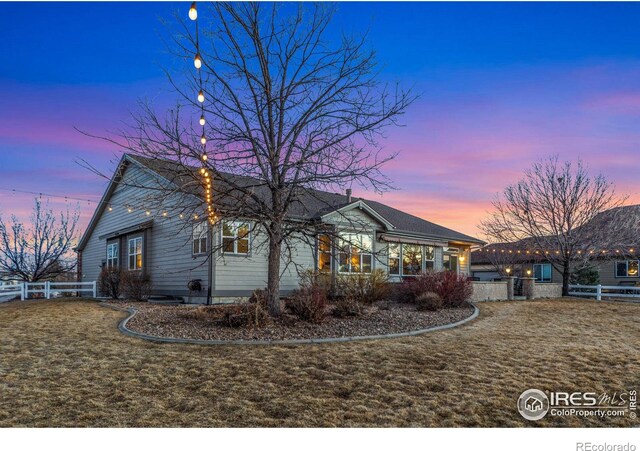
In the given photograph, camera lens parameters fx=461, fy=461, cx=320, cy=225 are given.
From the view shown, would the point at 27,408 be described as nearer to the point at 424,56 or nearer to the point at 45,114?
the point at 424,56

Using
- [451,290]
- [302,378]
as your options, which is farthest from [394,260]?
[302,378]

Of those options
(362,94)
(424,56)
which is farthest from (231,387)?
(424,56)

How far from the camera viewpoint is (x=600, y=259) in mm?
30391

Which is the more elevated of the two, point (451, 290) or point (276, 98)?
point (276, 98)

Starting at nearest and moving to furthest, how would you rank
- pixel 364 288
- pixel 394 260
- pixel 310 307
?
pixel 310 307 < pixel 364 288 < pixel 394 260

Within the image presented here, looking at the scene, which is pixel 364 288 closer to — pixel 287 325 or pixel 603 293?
pixel 287 325

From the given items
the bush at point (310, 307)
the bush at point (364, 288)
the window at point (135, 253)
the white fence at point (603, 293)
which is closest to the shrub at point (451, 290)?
the bush at point (364, 288)

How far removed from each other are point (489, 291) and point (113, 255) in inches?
664

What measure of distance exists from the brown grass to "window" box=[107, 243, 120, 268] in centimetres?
1151

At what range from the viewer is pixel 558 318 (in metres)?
13.2

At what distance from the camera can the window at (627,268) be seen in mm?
30766

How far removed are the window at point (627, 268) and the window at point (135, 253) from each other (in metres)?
30.4

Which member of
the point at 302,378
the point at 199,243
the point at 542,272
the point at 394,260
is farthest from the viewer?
the point at 542,272

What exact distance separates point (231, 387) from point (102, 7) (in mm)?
6369
